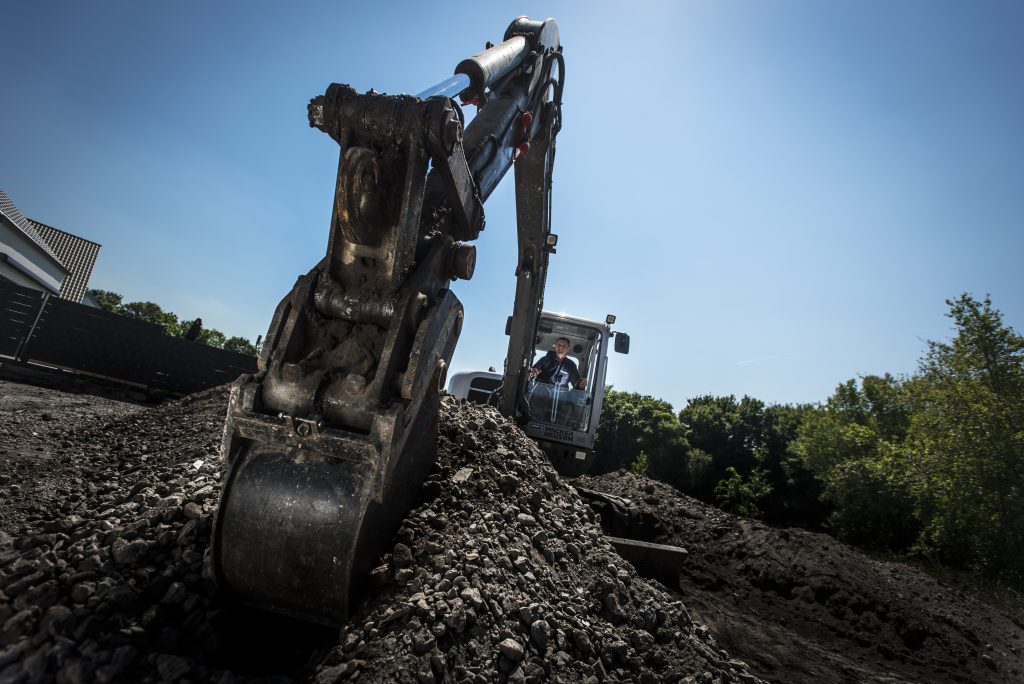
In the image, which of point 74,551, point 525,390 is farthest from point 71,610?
point 525,390

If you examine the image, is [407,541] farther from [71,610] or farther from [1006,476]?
[1006,476]

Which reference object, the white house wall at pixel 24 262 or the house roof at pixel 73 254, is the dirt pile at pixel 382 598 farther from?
the house roof at pixel 73 254

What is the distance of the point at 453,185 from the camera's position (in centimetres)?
282

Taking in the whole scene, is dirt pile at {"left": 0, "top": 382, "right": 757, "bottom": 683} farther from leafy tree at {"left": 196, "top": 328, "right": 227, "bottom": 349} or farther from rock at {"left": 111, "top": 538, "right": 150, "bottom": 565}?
leafy tree at {"left": 196, "top": 328, "right": 227, "bottom": 349}

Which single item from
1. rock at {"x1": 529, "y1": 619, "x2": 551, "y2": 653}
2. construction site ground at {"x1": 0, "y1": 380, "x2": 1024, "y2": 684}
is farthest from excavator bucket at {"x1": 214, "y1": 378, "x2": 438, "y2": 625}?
rock at {"x1": 529, "y1": 619, "x2": 551, "y2": 653}

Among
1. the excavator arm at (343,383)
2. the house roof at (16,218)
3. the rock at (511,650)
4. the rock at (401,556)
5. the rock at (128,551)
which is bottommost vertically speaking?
the rock at (511,650)

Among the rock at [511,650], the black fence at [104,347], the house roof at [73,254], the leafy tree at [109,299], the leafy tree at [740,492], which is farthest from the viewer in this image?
the leafy tree at [109,299]

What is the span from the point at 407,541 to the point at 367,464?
2.58 feet

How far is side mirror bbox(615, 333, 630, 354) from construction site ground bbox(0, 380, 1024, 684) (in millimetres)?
3889

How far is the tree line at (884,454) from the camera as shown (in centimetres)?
1342

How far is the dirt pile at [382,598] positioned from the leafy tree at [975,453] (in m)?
14.7

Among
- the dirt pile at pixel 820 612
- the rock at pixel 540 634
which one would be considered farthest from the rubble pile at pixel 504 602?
the dirt pile at pixel 820 612

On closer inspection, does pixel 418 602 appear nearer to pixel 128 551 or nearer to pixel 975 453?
pixel 128 551

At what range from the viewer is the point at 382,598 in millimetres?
2568
